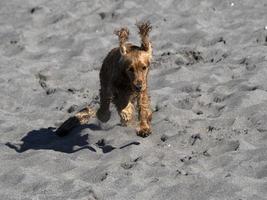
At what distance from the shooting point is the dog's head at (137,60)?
21.8 feet

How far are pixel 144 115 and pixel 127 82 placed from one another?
1.31 ft

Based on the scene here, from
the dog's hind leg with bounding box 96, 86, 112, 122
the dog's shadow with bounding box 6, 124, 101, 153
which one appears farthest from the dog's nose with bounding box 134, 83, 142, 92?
the dog's shadow with bounding box 6, 124, 101, 153

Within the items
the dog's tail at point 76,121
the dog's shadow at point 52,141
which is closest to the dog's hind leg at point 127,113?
the dog's shadow at point 52,141

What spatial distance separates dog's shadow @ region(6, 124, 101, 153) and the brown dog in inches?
4.3

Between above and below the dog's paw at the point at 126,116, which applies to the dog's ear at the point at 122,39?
above

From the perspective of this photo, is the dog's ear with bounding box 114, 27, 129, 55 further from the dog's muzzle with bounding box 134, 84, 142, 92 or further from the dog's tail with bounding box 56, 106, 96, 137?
the dog's tail with bounding box 56, 106, 96, 137

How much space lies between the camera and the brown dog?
6691 millimetres

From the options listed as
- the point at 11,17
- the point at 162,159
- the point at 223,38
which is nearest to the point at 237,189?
the point at 162,159

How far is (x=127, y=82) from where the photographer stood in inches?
272

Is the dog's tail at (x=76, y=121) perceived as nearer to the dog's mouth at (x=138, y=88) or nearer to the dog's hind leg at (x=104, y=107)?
the dog's hind leg at (x=104, y=107)

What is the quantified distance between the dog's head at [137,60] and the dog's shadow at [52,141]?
0.88m

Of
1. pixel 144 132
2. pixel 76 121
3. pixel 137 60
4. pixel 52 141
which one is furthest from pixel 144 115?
pixel 52 141

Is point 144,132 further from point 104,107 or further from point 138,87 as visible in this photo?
point 104,107

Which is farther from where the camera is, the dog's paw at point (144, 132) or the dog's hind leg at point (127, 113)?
the dog's hind leg at point (127, 113)
